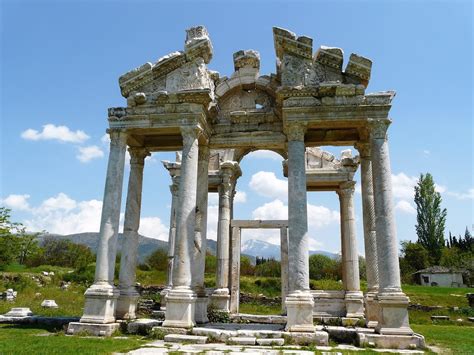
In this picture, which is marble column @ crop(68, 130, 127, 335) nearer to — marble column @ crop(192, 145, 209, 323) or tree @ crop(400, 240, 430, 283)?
marble column @ crop(192, 145, 209, 323)

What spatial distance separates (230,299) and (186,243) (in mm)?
7203

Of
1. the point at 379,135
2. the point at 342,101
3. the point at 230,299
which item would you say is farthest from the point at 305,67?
the point at 230,299

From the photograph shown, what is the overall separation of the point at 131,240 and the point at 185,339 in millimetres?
5166

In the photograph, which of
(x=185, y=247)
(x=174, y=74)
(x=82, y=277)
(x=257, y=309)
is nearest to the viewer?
(x=185, y=247)

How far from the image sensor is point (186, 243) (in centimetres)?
1214

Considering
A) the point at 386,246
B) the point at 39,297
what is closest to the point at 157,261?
the point at 39,297

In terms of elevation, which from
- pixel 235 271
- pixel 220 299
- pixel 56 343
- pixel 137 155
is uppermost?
pixel 137 155

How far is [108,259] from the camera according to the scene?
40.8 feet

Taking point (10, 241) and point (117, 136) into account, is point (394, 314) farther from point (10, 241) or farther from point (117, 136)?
point (10, 241)

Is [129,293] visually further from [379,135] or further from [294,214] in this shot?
[379,135]

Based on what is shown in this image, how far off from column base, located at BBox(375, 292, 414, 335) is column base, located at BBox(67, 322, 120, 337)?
26.6 feet

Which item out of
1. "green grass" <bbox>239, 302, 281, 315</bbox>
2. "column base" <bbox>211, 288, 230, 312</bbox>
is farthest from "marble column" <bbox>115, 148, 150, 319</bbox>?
"green grass" <bbox>239, 302, 281, 315</bbox>

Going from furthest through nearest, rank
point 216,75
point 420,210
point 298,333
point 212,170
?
point 420,210
point 212,170
point 216,75
point 298,333

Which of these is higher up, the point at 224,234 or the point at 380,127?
the point at 380,127
